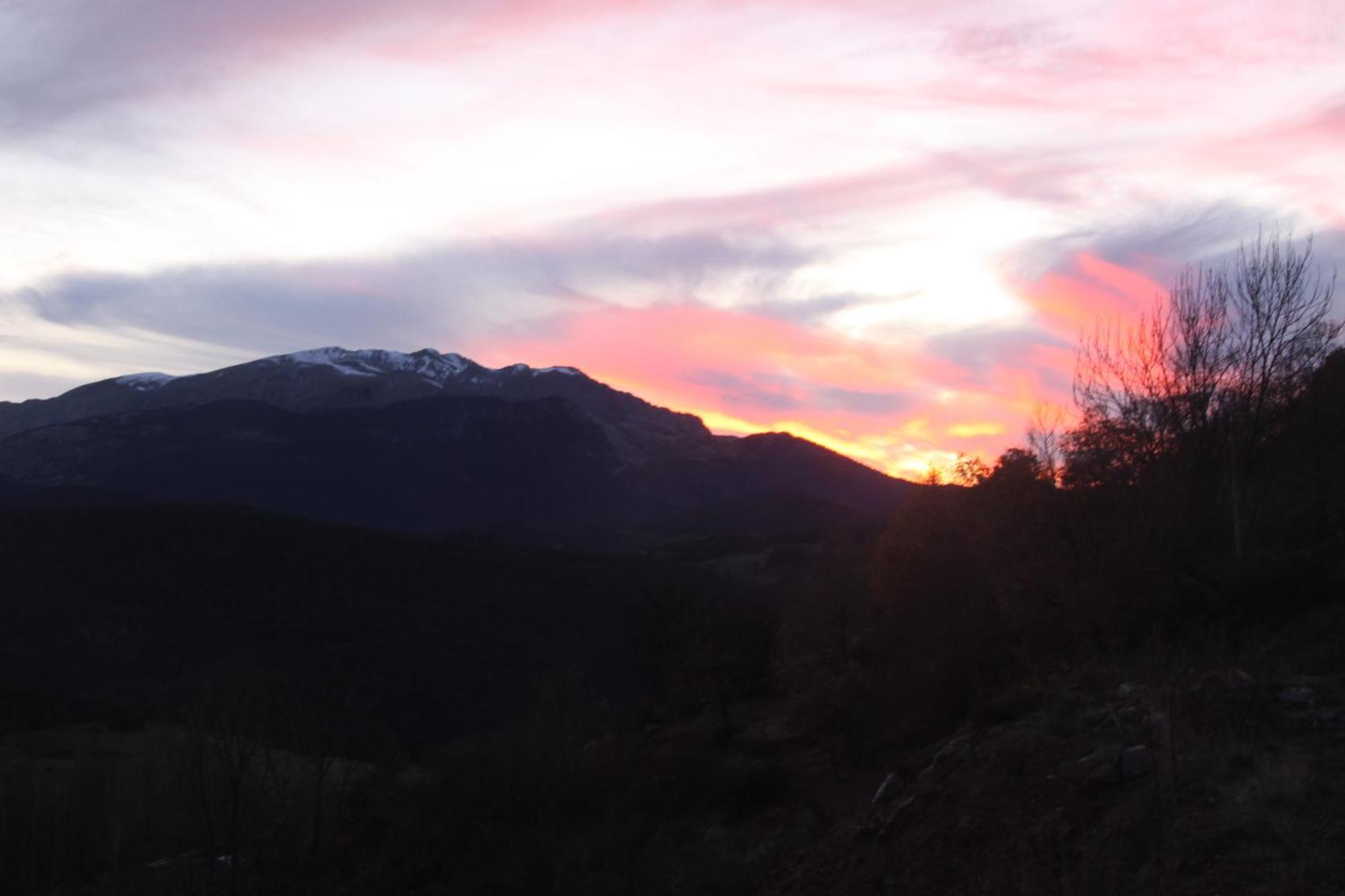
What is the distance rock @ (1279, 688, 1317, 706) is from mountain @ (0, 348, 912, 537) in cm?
9346

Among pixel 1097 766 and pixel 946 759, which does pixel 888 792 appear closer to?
pixel 946 759

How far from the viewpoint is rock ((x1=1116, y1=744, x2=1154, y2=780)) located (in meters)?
11.0

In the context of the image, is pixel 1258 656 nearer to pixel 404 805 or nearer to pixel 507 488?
pixel 404 805

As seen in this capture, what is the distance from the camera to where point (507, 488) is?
148 meters

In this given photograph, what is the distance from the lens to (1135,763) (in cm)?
1108

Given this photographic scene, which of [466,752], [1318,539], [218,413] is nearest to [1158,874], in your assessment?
[1318,539]

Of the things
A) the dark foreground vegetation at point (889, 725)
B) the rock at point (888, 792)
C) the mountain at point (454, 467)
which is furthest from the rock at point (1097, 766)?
the mountain at point (454, 467)

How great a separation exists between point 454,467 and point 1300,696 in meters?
143

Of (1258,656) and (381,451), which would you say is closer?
(1258,656)

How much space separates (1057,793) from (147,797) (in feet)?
90.7

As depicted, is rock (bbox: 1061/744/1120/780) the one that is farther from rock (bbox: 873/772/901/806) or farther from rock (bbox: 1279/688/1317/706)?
rock (bbox: 873/772/901/806)

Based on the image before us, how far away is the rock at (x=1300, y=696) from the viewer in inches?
477

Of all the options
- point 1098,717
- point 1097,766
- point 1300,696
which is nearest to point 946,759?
point 1098,717

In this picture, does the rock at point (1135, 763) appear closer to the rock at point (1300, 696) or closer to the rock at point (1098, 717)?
the rock at point (1098, 717)
